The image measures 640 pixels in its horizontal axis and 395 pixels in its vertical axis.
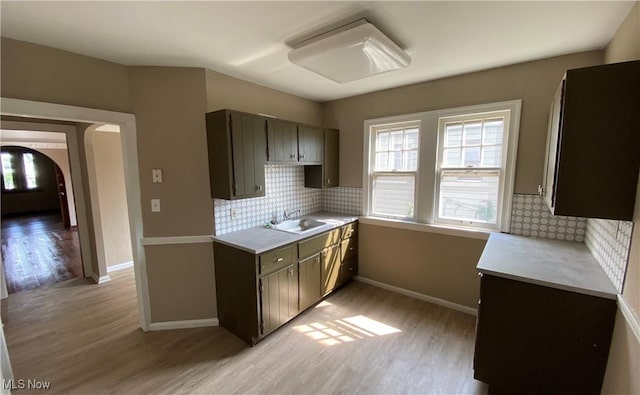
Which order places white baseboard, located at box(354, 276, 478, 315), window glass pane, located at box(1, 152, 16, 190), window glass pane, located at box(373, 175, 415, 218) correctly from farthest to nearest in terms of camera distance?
1. window glass pane, located at box(1, 152, 16, 190)
2. window glass pane, located at box(373, 175, 415, 218)
3. white baseboard, located at box(354, 276, 478, 315)

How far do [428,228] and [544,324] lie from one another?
4.58ft

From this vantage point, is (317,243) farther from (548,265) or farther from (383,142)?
(548,265)

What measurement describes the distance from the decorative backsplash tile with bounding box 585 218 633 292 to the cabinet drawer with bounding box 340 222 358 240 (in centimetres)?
213

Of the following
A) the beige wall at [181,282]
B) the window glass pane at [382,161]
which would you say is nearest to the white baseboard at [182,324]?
the beige wall at [181,282]

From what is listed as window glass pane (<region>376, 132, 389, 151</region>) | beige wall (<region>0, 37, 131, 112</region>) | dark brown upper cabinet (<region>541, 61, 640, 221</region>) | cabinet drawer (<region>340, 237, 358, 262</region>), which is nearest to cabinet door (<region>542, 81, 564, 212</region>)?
dark brown upper cabinet (<region>541, 61, 640, 221</region>)

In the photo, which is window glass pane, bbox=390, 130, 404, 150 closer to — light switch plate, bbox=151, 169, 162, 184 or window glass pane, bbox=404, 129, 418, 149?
window glass pane, bbox=404, 129, 418, 149

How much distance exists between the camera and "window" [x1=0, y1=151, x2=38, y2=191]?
787 cm

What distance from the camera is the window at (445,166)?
2521 mm

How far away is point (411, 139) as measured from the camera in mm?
3078

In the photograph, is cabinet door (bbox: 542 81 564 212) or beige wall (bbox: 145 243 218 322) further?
beige wall (bbox: 145 243 218 322)

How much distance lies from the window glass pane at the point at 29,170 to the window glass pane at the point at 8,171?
290 mm

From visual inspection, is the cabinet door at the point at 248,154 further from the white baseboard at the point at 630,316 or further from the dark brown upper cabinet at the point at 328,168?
the white baseboard at the point at 630,316

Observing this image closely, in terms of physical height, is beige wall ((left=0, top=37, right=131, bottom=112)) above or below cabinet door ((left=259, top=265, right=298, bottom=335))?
above

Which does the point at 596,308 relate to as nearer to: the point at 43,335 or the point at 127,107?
the point at 127,107
